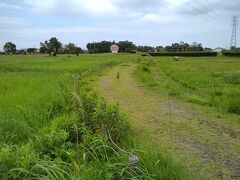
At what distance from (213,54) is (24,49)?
58519 millimetres

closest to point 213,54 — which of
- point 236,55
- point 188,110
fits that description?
point 236,55

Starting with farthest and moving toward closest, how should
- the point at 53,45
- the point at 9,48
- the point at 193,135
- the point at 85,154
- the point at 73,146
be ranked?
the point at 9,48 → the point at 53,45 → the point at 193,135 → the point at 73,146 → the point at 85,154

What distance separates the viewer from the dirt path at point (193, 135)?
4680 mm

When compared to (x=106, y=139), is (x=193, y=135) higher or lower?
lower

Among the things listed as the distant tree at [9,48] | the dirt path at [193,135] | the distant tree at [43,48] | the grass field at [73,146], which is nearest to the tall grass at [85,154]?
the grass field at [73,146]

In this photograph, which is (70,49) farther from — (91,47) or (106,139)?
(106,139)

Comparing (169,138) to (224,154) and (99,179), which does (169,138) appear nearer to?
(224,154)

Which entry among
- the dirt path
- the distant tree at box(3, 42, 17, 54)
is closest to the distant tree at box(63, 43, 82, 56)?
the distant tree at box(3, 42, 17, 54)

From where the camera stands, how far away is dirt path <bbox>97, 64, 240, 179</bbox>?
184 inches

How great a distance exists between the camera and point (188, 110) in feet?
28.8

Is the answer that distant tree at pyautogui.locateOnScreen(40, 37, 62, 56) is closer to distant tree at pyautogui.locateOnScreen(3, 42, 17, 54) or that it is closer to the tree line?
the tree line

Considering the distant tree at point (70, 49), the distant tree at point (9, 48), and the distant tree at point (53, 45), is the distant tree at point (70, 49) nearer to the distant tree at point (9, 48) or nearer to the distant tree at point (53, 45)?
the distant tree at point (53, 45)

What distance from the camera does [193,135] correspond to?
6.25 meters

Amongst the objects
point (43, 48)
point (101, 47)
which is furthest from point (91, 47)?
point (43, 48)
